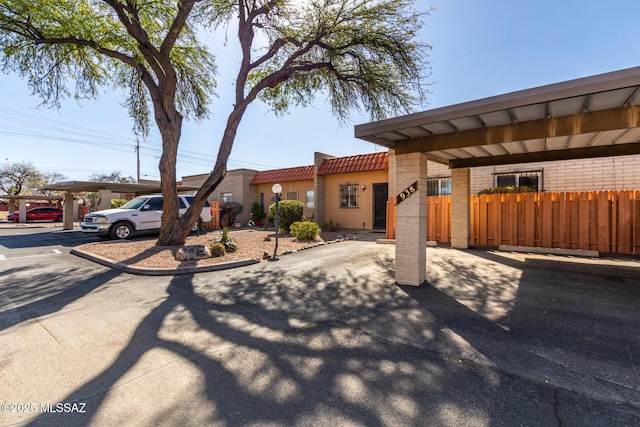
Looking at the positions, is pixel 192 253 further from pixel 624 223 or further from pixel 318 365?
pixel 624 223

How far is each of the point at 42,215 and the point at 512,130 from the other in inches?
1378

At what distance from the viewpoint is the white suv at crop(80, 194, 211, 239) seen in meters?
11.7

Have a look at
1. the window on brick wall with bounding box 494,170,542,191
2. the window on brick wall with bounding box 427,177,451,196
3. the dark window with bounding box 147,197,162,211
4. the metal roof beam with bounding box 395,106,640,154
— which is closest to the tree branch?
the dark window with bounding box 147,197,162,211

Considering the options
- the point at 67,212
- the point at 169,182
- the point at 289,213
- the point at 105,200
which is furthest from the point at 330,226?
the point at 105,200

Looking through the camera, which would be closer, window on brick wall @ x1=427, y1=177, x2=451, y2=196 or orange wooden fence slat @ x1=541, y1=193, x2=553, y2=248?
orange wooden fence slat @ x1=541, y1=193, x2=553, y2=248

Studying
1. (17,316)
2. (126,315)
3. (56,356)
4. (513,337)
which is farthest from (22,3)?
(513,337)

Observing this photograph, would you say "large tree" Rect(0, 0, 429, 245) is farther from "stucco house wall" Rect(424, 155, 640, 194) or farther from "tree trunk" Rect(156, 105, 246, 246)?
"stucco house wall" Rect(424, 155, 640, 194)

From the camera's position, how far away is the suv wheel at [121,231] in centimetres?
1186

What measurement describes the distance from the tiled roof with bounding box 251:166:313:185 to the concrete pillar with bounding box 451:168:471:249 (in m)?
8.82

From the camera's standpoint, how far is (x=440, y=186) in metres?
12.7

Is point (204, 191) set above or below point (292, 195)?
below

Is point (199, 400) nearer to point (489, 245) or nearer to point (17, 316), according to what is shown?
point (17, 316)

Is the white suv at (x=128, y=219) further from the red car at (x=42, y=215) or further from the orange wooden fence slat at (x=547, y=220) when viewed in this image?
the red car at (x=42, y=215)

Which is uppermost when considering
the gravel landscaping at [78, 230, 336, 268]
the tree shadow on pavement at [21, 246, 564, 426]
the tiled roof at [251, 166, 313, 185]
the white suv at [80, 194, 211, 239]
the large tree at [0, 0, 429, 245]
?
the large tree at [0, 0, 429, 245]
